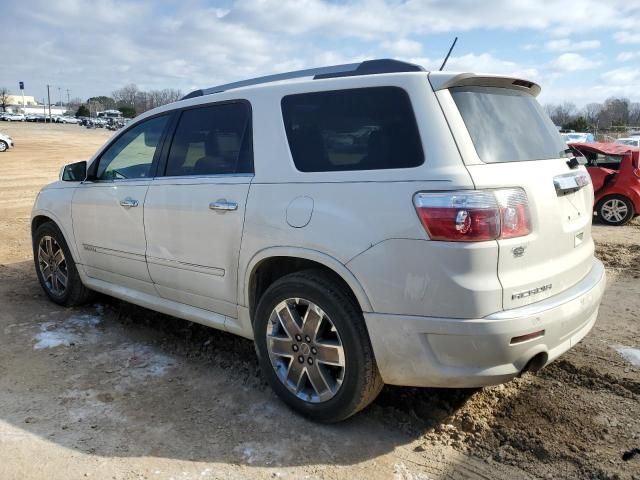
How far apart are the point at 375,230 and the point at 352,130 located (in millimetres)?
639

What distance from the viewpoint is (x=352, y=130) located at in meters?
3.10

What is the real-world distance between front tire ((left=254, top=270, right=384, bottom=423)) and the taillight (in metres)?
0.65

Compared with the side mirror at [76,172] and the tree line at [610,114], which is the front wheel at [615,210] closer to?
the side mirror at [76,172]

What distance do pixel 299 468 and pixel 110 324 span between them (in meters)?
2.67

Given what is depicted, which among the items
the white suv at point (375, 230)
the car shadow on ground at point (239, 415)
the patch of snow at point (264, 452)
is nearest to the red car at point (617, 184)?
the car shadow on ground at point (239, 415)

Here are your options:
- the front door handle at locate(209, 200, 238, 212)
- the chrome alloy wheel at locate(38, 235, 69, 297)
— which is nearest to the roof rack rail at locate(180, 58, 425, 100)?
the front door handle at locate(209, 200, 238, 212)

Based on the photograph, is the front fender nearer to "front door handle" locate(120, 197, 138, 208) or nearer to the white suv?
"front door handle" locate(120, 197, 138, 208)

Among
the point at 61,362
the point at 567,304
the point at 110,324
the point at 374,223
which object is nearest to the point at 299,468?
the point at 374,223

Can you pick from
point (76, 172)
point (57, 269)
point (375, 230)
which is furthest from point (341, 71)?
point (57, 269)

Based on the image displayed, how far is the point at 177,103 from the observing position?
13.7 ft

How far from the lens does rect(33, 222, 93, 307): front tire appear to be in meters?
5.14

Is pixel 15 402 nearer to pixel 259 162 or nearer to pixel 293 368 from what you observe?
pixel 293 368

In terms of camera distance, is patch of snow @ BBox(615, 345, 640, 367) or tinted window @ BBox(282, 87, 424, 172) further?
patch of snow @ BBox(615, 345, 640, 367)

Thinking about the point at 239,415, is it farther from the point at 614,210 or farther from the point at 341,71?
the point at 614,210
